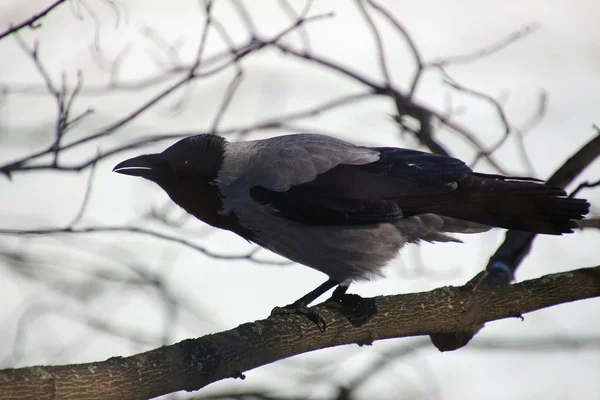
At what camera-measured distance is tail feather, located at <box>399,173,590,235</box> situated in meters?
3.84

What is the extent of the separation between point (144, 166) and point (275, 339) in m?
1.35

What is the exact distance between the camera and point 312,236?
3.98 meters

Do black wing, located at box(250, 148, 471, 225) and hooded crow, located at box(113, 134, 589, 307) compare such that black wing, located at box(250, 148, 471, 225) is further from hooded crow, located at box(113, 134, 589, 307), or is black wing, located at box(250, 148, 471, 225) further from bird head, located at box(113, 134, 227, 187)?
bird head, located at box(113, 134, 227, 187)

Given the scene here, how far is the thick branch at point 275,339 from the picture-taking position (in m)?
2.64

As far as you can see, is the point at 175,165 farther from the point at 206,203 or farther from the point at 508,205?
the point at 508,205

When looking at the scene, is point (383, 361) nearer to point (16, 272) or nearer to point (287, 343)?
point (287, 343)

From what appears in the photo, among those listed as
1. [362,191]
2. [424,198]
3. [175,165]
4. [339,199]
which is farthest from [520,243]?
[175,165]

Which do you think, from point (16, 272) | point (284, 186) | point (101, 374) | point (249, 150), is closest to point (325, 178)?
point (284, 186)

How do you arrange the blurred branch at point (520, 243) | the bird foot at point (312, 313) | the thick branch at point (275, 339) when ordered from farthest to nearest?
the blurred branch at point (520, 243), the bird foot at point (312, 313), the thick branch at point (275, 339)

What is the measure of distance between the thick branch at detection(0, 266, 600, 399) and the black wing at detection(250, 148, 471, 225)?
0.50 m

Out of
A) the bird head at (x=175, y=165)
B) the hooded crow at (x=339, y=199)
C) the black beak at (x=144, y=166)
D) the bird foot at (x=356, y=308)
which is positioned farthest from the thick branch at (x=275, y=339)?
Result: the black beak at (x=144, y=166)

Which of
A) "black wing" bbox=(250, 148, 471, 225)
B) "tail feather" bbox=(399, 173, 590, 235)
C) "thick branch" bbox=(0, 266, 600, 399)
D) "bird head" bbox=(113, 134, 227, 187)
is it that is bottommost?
"thick branch" bbox=(0, 266, 600, 399)

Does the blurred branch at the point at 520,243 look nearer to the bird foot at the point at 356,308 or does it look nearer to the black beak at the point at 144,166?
the bird foot at the point at 356,308

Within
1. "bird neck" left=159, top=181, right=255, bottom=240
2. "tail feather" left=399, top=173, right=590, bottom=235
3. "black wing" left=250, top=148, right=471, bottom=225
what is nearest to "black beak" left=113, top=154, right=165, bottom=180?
"bird neck" left=159, top=181, right=255, bottom=240
